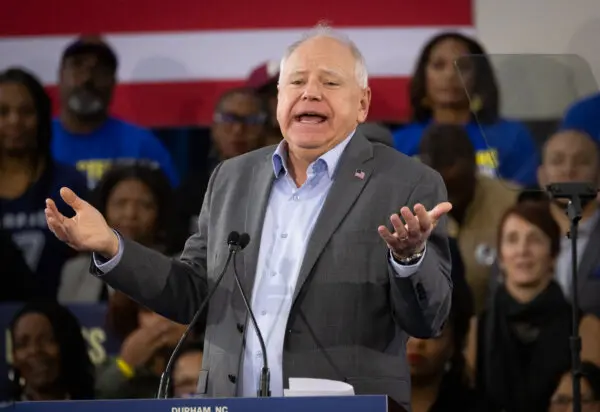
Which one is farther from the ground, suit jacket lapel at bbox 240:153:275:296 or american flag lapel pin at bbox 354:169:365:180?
american flag lapel pin at bbox 354:169:365:180

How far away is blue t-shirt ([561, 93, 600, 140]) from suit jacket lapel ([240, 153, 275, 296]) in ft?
5.20

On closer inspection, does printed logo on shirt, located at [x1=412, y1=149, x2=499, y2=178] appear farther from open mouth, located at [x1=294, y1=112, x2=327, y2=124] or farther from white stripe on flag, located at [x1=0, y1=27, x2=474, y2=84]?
open mouth, located at [x1=294, y1=112, x2=327, y2=124]

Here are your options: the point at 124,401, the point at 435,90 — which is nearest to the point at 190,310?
the point at 124,401

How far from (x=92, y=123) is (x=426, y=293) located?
9.61 feet

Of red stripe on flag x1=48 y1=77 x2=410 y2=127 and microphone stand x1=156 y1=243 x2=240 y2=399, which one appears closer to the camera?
microphone stand x1=156 y1=243 x2=240 y2=399

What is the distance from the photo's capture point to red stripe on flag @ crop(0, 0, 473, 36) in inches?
190

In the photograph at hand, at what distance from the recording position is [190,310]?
2.72 m

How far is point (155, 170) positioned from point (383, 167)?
2314 millimetres

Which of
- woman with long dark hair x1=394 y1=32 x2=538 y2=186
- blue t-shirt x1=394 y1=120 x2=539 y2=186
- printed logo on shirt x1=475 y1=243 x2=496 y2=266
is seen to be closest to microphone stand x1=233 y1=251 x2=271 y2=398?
blue t-shirt x1=394 y1=120 x2=539 y2=186

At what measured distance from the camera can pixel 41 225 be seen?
4953 millimetres

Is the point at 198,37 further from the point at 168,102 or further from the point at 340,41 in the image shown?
the point at 340,41

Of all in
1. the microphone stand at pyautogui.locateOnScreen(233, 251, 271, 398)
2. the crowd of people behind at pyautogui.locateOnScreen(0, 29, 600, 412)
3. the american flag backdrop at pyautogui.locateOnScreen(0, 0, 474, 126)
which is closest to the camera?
the microphone stand at pyautogui.locateOnScreen(233, 251, 271, 398)

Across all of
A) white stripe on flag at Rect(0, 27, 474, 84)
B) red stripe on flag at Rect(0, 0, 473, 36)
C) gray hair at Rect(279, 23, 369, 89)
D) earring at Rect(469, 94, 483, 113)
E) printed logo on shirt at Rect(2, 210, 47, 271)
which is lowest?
printed logo on shirt at Rect(2, 210, 47, 271)

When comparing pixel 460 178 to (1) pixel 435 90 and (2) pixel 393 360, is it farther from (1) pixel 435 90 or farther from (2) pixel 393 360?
(2) pixel 393 360
